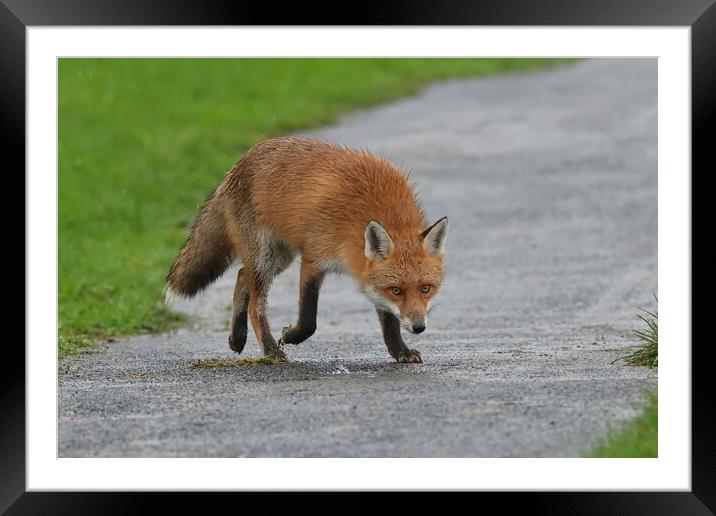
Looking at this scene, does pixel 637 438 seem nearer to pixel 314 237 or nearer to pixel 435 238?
pixel 435 238

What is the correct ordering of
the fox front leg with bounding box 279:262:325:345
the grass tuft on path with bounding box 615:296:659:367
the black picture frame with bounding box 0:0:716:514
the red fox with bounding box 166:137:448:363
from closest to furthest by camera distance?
the black picture frame with bounding box 0:0:716:514, the red fox with bounding box 166:137:448:363, the grass tuft on path with bounding box 615:296:659:367, the fox front leg with bounding box 279:262:325:345

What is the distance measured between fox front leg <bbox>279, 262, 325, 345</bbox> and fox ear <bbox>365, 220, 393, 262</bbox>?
2.13 feet

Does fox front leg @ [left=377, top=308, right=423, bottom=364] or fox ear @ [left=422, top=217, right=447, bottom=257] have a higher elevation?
fox ear @ [left=422, top=217, right=447, bottom=257]

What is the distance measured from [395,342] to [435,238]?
106 cm

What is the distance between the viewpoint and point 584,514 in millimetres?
6090

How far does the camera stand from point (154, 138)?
22.7 m

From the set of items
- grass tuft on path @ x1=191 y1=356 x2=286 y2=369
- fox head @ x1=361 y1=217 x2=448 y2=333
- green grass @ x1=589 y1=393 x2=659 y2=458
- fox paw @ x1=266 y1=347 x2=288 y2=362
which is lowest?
green grass @ x1=589 y1=393 x2=659 y2=458

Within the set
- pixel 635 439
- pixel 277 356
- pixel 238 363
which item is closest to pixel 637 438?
pixel 635 439

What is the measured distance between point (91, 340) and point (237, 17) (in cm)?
613

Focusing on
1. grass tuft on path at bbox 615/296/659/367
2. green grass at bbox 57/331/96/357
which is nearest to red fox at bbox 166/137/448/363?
green grass at bbox 57/331/96/357

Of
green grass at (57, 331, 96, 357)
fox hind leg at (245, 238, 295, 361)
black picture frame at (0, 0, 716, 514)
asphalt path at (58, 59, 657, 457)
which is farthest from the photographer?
green grass at (57, 331, 96, 357)

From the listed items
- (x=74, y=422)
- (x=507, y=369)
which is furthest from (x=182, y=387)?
(x=507, y=369)

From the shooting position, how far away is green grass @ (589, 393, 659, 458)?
6648 millimetres

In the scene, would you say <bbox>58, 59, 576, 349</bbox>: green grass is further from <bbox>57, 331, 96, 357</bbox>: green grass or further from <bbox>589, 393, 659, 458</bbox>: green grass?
<bbox>589, 393, 659, 458</bbox>: green grass
